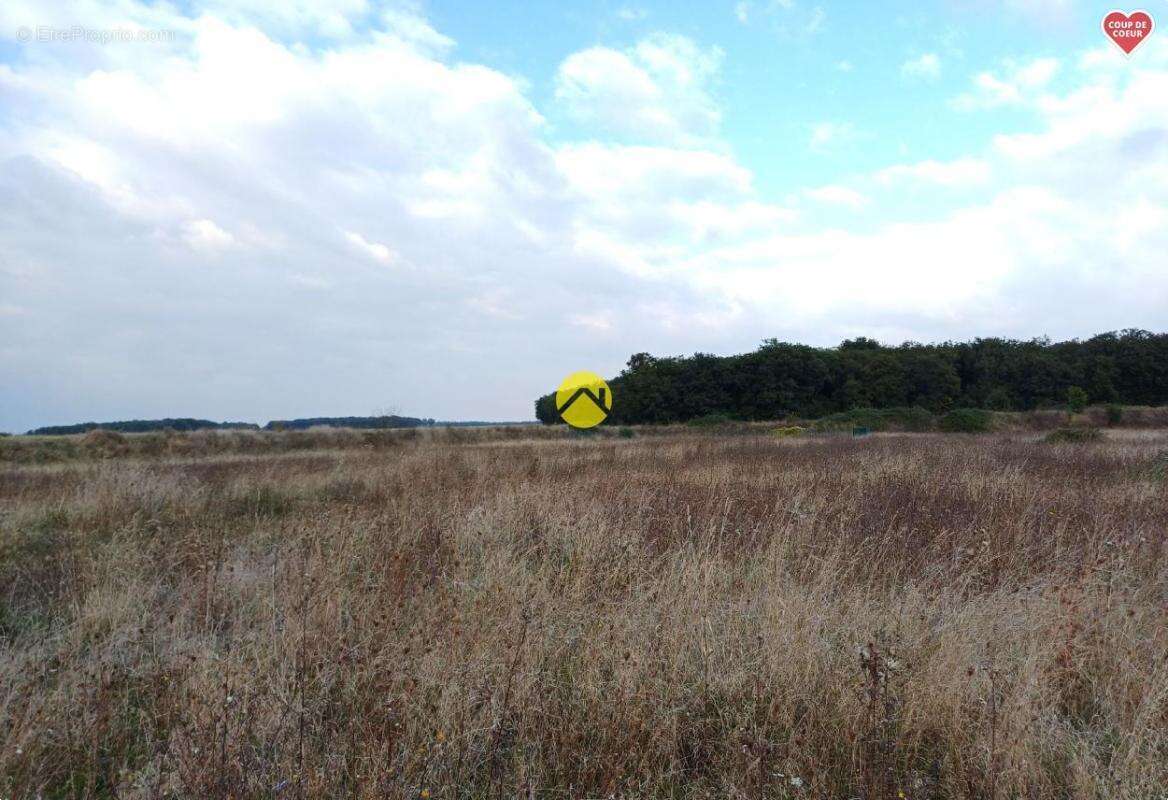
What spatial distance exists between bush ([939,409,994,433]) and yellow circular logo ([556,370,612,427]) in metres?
25.2

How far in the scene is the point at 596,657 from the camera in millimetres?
3133

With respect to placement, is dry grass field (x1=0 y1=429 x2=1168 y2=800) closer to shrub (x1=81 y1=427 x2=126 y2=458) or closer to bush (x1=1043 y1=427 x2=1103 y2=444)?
bush (x1=1043 y1=427 x2=1103 y2=444)

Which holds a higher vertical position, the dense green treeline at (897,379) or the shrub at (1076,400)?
the dense green treeline at (897,379)

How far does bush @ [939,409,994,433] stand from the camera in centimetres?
2862

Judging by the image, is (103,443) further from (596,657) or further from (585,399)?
(596,657)

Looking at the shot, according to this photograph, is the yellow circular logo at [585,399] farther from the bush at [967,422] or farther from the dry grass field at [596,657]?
the bush at [967,422]

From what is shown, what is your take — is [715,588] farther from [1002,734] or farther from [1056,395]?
[1056,395]

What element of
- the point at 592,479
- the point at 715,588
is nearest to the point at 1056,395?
the point at 592,479

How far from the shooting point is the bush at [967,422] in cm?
2862

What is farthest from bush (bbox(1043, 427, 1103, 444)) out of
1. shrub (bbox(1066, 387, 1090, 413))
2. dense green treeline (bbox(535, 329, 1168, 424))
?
dense green treeline (bbox(535, 329, 1168, 424))

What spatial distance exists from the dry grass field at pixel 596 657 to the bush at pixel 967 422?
2552cm

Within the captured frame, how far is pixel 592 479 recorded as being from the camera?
30.8 ft

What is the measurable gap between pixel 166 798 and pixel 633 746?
1.82 m

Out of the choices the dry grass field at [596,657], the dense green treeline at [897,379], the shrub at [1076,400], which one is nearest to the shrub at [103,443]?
the dry grass field at [596,657]
